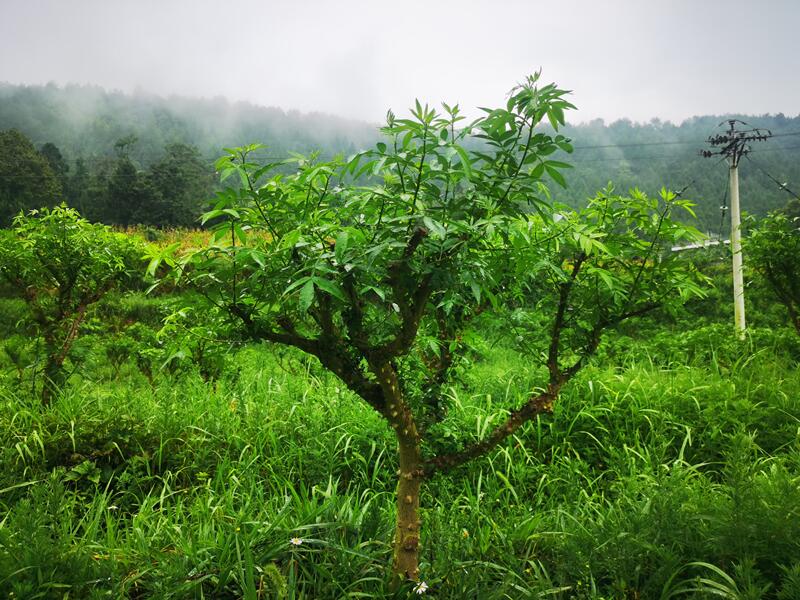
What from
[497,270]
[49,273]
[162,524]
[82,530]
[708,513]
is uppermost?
[497,270]

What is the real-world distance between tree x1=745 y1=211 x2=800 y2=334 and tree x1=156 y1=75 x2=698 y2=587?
7.32 feet

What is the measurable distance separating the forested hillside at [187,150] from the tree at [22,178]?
17mm

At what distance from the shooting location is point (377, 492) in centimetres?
182

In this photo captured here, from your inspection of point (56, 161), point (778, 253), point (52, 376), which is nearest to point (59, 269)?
point (52, 376)

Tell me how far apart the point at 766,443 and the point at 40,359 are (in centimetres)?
350

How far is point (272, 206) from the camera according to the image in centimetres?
89

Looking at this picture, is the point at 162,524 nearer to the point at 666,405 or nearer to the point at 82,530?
the point at 82,530

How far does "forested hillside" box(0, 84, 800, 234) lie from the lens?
529cm

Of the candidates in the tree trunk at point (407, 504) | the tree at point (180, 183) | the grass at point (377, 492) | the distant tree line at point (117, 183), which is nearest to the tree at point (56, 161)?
the distant tree line at point (117, 183)

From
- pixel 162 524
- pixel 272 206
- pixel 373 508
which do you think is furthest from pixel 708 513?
pixel 162 524

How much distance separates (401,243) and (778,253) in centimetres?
303

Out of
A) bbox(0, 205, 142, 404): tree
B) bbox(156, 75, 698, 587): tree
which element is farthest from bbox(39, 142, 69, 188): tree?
bbox(156, 75, 698, 587): tree

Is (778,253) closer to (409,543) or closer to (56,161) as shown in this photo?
(409,543)

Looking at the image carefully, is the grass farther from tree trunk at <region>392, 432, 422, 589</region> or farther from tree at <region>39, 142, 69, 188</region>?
tree at <region>39, 142, 69, 188</region>
